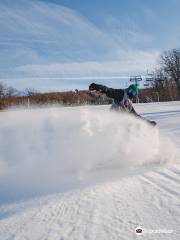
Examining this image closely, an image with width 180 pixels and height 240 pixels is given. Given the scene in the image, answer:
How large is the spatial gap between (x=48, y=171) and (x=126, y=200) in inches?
96.3

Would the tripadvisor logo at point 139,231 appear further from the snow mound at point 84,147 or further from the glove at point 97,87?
Answer: the glove at point 97,87

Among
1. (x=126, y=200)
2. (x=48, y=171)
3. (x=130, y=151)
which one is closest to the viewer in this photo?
(x=126, y=200)

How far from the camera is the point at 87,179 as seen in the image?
6.37 meters

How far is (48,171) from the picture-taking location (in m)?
7.05

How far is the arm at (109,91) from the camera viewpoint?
7.80m

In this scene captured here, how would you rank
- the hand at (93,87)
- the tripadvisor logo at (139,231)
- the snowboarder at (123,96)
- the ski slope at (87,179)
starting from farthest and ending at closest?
the snowboarder at (123,96) < the hand at (93,87) < the ski slope at (87,179) < the tripadvisor logo at (139,231)

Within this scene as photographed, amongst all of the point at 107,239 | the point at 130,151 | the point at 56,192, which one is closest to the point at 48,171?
the point at 56,192

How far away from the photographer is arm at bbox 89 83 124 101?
7.80m

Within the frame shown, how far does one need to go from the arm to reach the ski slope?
47cm

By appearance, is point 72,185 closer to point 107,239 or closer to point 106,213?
point 106,213

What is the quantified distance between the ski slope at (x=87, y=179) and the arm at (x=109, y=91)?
47cm

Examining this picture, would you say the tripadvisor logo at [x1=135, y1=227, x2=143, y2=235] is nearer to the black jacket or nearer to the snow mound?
the snow mound

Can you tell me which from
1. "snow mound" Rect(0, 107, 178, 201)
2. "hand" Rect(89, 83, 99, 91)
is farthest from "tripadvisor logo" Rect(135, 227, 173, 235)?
"hand" Rect(89, 83, 99, 91)

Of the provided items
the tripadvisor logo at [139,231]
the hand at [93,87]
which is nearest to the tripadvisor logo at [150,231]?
the tripadvisor logo at [139,231]
